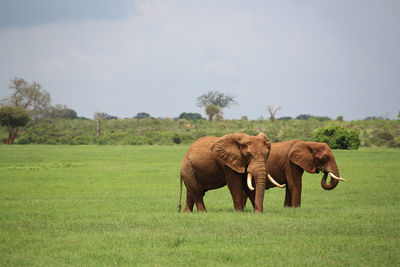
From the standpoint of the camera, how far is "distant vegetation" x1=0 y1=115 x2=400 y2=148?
74.6 metres

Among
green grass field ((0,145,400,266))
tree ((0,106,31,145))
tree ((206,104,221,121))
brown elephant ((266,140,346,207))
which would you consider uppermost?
tree ((206,104,221,121))

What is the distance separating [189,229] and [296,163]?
5056 millimetres

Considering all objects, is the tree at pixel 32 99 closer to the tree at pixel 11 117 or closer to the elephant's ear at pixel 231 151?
the tree at pixel 11 117

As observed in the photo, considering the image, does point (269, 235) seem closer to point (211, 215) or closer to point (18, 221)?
point (211, 215)

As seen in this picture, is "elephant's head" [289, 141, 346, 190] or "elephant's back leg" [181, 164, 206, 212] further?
"elephant's head" [289, 141, 346, 190]

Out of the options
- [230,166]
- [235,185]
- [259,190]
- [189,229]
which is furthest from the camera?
[235,185]

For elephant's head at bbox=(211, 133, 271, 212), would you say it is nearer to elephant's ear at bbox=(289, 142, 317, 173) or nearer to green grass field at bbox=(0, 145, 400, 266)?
green grass field at bbox=(0, 145, 400, 266)

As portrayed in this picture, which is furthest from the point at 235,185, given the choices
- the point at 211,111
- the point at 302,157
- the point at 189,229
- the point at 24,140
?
the point at 211,111

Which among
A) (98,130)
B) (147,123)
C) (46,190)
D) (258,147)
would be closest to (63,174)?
(46,190)

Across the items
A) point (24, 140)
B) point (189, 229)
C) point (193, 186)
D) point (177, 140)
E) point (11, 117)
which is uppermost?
point (11, 117)

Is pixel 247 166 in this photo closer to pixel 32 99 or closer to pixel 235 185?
pixel 235 185

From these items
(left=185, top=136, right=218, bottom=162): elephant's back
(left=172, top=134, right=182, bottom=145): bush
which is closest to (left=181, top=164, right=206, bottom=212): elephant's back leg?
(left=185, top=136, right=218, bottom=162): elephant's back

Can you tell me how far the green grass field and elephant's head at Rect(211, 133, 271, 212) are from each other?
2.79 ft

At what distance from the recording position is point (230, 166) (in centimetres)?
1320
